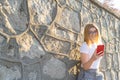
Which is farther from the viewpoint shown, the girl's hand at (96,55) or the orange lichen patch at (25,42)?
the girl's hand at (96,55)

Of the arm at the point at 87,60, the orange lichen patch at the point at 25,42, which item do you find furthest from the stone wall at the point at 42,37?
the arm at the point at 87,60

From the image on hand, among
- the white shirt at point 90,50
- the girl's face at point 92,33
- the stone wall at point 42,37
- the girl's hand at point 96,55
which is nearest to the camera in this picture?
the stone wall at point 42,37

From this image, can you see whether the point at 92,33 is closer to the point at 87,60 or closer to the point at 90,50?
the point at 90,50

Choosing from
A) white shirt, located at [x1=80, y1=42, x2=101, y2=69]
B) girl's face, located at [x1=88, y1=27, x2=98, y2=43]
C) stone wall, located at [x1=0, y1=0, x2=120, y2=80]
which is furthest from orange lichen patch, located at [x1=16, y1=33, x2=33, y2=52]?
girl's face, located at [x1=88, y1=27, x2=98, y2=43]

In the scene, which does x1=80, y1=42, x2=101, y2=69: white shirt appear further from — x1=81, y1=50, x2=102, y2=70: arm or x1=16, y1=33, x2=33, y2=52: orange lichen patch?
x1=16, y1=33, x2=33, y2=52: orange lichen patch

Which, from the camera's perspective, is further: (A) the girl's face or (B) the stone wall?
(A) the girl's face

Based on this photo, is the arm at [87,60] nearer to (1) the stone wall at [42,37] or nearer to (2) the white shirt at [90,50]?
(2) the white shirt at [90,50]

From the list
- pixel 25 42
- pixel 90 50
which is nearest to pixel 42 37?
pixel 25 42

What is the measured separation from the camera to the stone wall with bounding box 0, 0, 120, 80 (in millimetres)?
3141

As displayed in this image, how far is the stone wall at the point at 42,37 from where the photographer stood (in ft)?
10.3

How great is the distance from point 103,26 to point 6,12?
2.20 meters

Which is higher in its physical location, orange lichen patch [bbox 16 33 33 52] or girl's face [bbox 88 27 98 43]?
girl's face [bbox 88 27 98 43]

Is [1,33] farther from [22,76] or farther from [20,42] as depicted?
[22,76]

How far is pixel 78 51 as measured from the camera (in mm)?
4203
